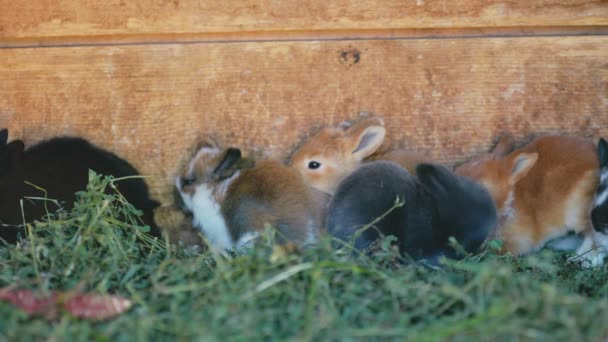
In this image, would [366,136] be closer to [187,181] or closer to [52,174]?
[187,181]

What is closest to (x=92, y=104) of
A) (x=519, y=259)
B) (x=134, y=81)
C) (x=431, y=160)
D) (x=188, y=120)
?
(x=134, y=81)

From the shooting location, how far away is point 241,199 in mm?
3381

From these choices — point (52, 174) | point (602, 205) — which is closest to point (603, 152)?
point (602, 205)

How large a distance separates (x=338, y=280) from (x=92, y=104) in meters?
1.88

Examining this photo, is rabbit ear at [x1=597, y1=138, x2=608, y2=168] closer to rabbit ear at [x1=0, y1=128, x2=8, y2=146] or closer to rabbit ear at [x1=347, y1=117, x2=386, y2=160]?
rabbit ear at [x1=347, y1=117, x2=386, y2=160]

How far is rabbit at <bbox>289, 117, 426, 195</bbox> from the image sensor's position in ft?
11.4

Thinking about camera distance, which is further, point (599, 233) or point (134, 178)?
point (134, 178)

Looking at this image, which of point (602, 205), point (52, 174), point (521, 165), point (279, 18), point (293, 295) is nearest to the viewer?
point (293, 295)

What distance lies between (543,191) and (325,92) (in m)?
1.15

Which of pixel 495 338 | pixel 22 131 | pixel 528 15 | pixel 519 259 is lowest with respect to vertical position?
pixel 519 259

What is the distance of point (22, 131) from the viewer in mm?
3648

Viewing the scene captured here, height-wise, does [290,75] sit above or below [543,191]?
above

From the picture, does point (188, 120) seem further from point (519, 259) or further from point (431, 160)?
point (519, 259)

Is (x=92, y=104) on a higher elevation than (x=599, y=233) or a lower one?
higher
